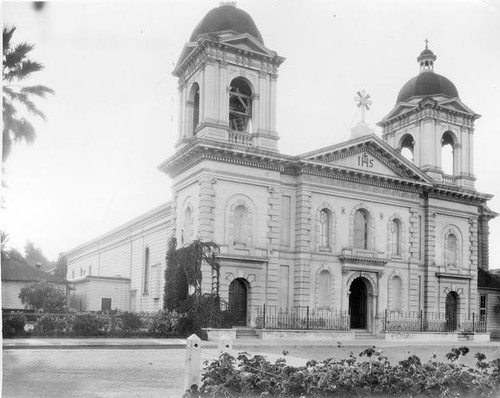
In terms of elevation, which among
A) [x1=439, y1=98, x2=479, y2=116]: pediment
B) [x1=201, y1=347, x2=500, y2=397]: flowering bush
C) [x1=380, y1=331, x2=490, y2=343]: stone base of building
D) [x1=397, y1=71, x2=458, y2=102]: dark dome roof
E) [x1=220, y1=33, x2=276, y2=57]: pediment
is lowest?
[x1=380, y1=331, x2=490, y2=343]: stone base of building

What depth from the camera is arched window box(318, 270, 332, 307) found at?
34.7m

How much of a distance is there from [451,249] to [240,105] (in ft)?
52.7

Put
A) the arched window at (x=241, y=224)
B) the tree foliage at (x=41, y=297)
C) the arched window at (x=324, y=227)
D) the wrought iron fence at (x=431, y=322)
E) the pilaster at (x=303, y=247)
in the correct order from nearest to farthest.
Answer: the arched window at (x=241, y=224) → the pilaster at (x=303, y=247) → the arched window at (x=324, y=227) → the wrought iron fence at (x=431, y=322) → the tree foliage at (x=41, y=297)

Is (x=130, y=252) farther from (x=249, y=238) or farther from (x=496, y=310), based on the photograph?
(x=496, y=310)

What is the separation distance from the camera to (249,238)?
32969 mm

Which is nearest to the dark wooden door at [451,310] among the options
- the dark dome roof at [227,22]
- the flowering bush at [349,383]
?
the dark dome roof at [227,22]

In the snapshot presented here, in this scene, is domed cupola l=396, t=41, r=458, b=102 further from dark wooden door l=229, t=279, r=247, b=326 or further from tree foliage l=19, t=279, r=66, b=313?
tree foliage l=19, t=279, r=66, b=313

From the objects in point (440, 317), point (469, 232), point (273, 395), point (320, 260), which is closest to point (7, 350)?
point (273, 395)

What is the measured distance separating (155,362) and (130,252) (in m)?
30.8

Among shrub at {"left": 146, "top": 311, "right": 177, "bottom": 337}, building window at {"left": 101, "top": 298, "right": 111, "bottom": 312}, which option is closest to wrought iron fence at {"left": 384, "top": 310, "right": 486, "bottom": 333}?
shrub at {"left": 146, "top": 311, "right": 177, "bottom": 337}

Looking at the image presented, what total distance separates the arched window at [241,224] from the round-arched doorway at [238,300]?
2.05 metres

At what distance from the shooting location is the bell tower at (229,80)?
32781 millimetres

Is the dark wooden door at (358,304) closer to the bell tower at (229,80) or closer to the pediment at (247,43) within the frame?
the bell tower at (229,80)

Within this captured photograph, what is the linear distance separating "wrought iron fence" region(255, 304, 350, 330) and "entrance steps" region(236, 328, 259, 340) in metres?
0.58
